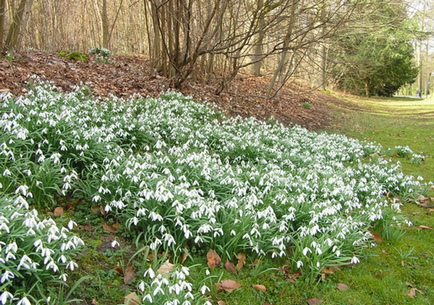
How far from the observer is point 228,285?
249 cm

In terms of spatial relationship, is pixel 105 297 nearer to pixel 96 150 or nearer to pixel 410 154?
pixel 96 150

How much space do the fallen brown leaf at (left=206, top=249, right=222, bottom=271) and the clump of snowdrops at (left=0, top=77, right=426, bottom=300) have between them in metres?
0.06

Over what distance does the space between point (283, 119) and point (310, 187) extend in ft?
20.1

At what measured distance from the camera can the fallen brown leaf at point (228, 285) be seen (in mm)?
2452

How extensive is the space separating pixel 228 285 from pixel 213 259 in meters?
0.30

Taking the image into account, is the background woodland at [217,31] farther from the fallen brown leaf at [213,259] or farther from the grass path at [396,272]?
the fallen brown leaf at [213,259]

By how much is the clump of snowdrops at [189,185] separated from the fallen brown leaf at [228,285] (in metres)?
0.30

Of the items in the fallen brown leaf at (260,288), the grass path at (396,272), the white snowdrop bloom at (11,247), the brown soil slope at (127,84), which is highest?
the brown soil slope at (127,84)

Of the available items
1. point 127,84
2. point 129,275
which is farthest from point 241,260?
point 127,84

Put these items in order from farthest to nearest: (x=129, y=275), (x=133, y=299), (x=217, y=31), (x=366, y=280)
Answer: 1. (x=217, y=31)
2. (x=366, y=280)
3. (x=129, y=275)
4. (x=133, y=299)

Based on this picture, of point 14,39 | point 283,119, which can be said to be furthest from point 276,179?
point 14,39

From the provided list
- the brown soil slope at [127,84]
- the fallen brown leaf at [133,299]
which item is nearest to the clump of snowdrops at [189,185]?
the fallen brown leaf at [133,299]

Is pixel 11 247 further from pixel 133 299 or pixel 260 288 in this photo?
pixel 260 288

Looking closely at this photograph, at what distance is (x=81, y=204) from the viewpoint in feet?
10.6
